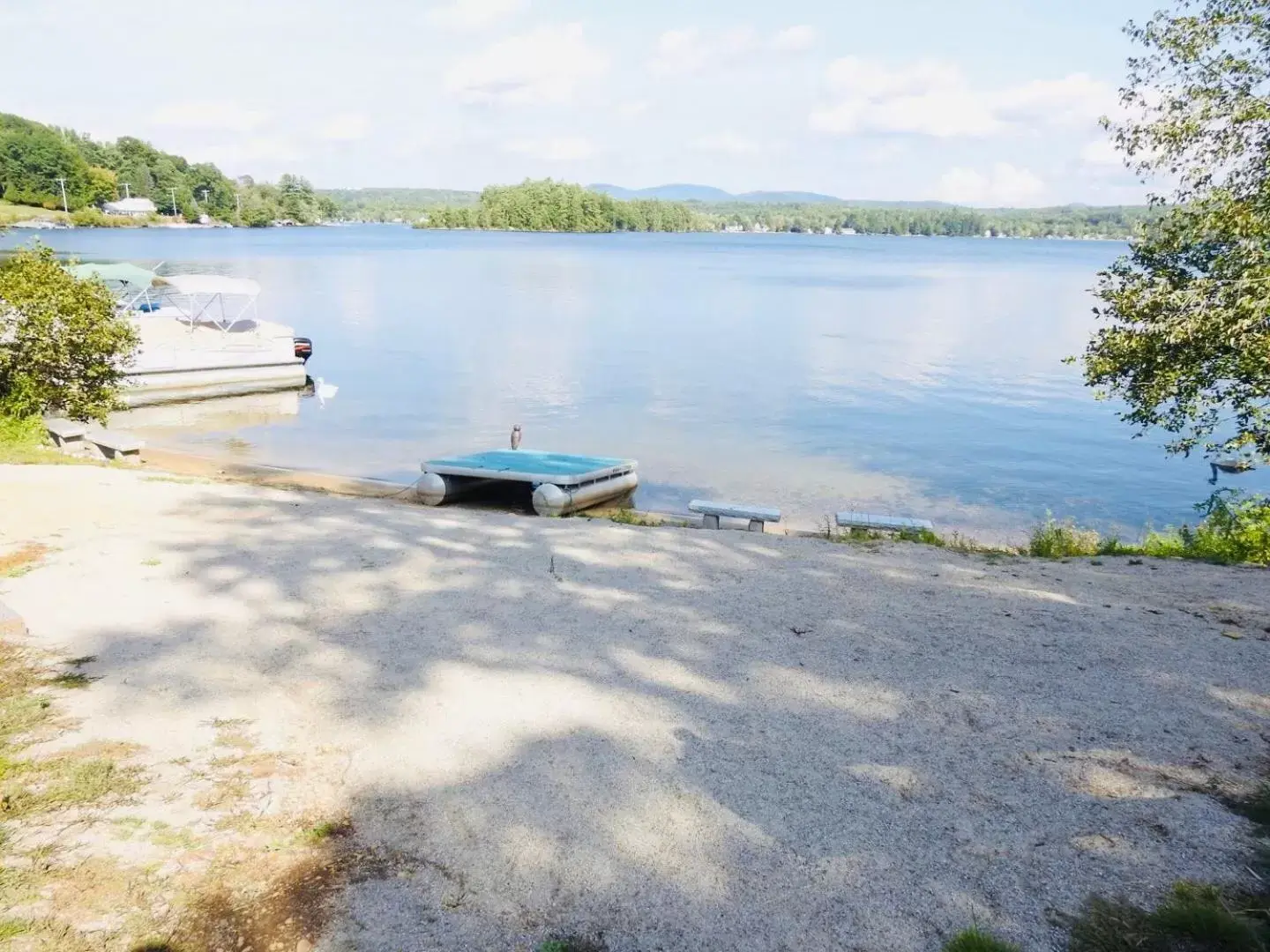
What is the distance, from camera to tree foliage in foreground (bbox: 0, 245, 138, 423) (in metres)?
14.4

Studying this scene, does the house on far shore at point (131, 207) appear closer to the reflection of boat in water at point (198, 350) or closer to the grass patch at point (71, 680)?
the reflection of boat in water at point (198, 350)

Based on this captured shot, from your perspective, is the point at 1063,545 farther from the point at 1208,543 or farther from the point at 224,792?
the point at 224,792

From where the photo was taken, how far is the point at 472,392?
28188mm

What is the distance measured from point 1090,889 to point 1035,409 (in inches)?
1072

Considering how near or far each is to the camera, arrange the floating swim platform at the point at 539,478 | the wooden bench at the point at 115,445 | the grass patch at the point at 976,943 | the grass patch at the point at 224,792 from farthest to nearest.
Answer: the wooden bench at the point at 115,445 → the floating swim platform at the point at 539,478 → the grass patch at the point at 224,792 → the grass patch at the point at 976,943

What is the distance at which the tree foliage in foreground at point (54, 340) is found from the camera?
1445cm

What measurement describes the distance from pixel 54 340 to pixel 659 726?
578 inches

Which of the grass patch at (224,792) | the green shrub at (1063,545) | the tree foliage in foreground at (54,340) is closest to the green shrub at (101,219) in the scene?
the tree foliage in foreground at (54,340)

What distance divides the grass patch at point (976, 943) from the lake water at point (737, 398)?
13001 mm

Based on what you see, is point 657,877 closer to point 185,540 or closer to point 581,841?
point 581,841

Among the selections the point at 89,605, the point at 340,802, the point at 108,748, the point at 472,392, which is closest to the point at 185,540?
the point at 89,605

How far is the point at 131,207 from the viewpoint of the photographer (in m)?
149

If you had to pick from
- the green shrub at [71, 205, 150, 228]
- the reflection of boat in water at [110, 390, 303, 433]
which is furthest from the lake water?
the green shrub at [71, 205, 150, 228]

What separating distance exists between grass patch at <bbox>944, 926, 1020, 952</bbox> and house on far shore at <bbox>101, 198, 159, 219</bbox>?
17606cm
